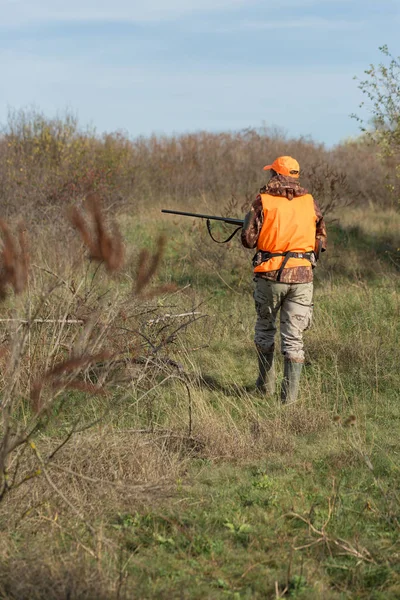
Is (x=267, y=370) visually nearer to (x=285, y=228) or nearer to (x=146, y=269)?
(x=285, y=228)

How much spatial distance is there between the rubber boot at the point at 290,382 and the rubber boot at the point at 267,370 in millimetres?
230

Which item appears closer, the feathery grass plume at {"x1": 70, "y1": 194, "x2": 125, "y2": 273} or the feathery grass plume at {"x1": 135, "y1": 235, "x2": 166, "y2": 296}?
the feathery grass plume at {"x1": 70, "y1": 194, "x2": 125, "y2": 273}

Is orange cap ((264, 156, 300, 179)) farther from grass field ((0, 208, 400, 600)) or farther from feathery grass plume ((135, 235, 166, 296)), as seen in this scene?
feathery grass plume ((135, 235, 166, 296))

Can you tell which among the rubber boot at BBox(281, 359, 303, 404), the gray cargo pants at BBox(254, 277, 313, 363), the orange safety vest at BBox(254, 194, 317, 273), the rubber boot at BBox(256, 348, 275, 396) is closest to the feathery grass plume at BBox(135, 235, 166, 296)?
the orange safety vest at BBox(254, 194, 317, 273)

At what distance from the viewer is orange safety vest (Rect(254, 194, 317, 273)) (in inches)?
245

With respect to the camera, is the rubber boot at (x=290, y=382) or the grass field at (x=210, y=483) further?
the rubber boot at (x=290, y=382)

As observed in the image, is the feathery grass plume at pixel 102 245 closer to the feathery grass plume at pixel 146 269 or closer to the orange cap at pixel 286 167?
the feathery grass plume at pixel 146 269

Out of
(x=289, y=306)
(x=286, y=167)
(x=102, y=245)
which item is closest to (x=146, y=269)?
(x=102, y=245)

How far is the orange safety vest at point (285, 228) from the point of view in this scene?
245 inches

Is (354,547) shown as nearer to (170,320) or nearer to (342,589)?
(342,589)

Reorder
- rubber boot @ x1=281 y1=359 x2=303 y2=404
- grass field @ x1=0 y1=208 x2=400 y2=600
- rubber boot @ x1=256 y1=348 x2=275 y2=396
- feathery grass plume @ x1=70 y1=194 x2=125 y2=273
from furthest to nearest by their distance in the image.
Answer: rubber boot @ x1=256 y1=348 x2=275 y2=396, rubber boot @ x1=281 y1=359 x2=303 y2=404, grass field @ x1=0 y1=208 x2=400 y2=600, feathery grass plume @ x1=70 y1=194 x2=125 y2=273

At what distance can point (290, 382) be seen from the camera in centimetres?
641

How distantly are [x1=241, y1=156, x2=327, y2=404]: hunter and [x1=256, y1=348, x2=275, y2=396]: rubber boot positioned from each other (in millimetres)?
221

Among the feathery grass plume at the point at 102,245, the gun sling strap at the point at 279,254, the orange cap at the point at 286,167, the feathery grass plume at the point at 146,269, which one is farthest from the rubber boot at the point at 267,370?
the feathery grass plume at the point at 102,245
